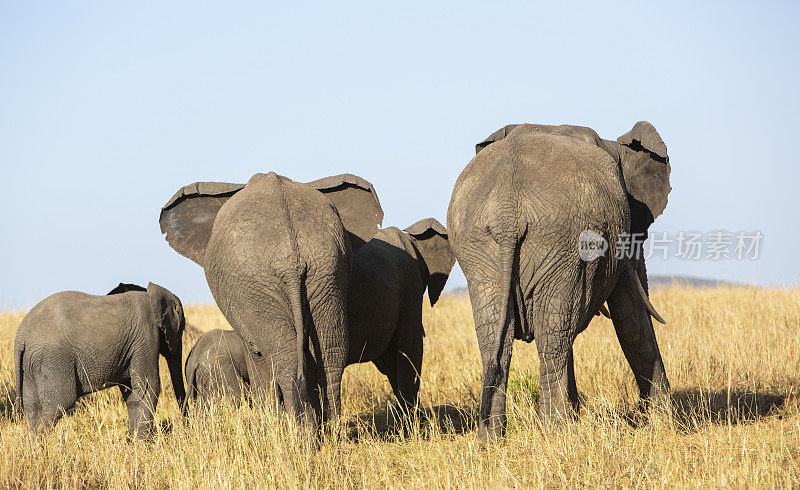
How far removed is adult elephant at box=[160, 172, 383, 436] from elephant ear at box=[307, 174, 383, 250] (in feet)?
2.44

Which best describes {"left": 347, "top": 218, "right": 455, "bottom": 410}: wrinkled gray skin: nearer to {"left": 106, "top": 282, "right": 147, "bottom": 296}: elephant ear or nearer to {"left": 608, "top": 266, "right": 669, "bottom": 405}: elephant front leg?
{"left": 608, "top": 266, "right": 669, "bottom": 405}: elephant front leg

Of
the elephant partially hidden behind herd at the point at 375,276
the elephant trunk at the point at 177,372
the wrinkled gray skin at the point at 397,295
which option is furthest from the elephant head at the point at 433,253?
the elephant trunk at the point at 177,372

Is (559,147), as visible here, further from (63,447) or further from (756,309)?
(756,309)

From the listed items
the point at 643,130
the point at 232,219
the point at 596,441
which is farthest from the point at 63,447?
the point at 643,130

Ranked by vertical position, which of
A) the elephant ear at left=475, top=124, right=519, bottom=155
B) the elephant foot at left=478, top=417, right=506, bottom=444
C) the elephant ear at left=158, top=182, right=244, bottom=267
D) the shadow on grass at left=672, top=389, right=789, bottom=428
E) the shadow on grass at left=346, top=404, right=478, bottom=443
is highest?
the elephant ear at left=475, top=124, right=519, bottom=155

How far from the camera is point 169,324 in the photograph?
28.6 feet

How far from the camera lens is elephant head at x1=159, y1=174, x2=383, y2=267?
6.99 m

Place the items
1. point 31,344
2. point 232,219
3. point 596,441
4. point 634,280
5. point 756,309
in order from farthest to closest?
point 756,309
point 31,344
point 634,280
point 232,219
point 596,441

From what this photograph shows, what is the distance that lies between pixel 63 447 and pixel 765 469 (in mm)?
4911

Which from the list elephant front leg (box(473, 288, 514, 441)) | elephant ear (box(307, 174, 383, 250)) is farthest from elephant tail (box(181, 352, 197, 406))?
elephant front leg (box(473, 288, 514, 441))

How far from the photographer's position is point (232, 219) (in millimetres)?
5977

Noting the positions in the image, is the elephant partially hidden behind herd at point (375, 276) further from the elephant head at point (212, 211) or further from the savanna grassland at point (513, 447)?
the savanna grassland at point (513, 447)

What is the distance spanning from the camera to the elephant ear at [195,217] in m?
7.03

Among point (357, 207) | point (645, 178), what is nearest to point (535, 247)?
point (645, 178)
